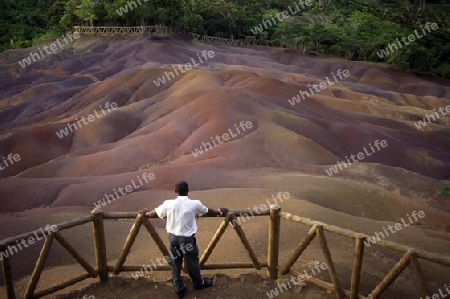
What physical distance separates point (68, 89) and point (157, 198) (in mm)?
28752

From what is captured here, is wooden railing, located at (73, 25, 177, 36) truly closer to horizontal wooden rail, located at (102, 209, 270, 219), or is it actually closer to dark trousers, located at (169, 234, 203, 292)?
horizontal wooden rail, located at (102, 209, 270, 219)

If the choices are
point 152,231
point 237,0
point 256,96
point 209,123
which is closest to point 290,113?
point 256,96

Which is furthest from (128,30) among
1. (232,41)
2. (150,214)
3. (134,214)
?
(150,214)

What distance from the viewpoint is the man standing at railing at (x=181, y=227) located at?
6.51m

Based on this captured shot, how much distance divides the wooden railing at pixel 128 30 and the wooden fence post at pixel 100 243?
172ft

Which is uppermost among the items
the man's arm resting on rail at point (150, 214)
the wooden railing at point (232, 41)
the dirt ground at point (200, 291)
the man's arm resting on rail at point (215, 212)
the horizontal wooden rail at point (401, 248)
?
the man's arm resting on rail at point (150, 214)

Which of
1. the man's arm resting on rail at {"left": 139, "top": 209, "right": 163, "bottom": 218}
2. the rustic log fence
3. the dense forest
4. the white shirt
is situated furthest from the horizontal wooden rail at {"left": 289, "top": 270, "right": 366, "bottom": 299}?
the dense forest

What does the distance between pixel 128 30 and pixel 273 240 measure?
55.0 meters

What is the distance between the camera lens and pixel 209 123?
2139cm

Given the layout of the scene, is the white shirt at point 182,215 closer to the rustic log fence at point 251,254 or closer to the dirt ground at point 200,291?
the rustic log fence at point 251,254

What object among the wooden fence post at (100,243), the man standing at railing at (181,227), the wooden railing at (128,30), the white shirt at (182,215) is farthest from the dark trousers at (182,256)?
the wooden railing at (128,30)

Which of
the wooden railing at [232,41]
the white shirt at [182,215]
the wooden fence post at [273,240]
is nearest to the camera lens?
the white shirt at [182,215]

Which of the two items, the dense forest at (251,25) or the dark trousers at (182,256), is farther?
the dense forest at (251,25)

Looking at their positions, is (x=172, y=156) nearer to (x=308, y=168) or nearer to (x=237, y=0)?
(x=308, y=168)
